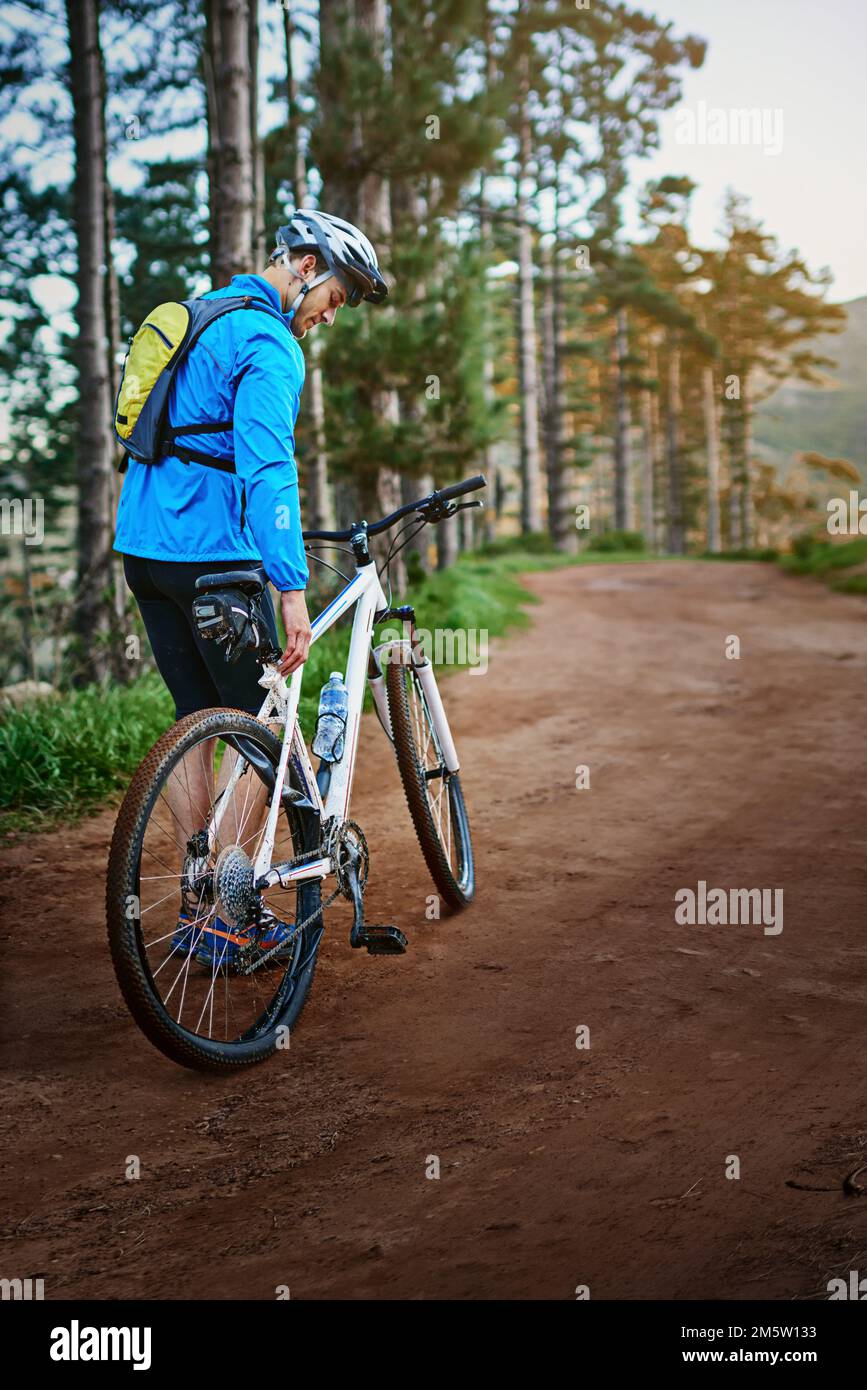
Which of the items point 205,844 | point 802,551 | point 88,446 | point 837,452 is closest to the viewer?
point 205,844

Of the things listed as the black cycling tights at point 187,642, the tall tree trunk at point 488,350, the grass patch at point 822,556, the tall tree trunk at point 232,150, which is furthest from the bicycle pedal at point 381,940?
the grass patch at point 822,556

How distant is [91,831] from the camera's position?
18.7 feet

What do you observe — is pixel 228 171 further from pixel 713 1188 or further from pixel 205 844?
pixel 713 1188

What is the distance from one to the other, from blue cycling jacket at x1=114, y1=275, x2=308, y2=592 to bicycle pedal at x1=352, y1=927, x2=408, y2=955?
1.20 metres

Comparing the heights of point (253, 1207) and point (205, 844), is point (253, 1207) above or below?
below

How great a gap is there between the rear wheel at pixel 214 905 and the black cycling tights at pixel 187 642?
9.4 inches

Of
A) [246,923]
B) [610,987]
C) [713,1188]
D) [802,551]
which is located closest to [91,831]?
[246,923]

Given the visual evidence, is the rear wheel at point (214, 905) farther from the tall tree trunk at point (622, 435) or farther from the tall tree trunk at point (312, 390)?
the tall tree trunk at point (622, 435)

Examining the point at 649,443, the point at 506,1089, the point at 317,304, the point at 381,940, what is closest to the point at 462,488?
the point at 317,304

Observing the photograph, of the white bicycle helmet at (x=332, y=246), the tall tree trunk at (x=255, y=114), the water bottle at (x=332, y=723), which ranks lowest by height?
the water bottle at (x=332, y=723)

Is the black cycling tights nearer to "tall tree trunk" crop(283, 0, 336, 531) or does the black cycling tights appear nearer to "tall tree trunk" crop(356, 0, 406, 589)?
"tall tree trunk" crop(283, 0, 336, 531)

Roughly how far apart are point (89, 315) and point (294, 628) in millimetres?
10309

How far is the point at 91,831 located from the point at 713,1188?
4.03 meters

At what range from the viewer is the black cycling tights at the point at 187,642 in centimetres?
347
